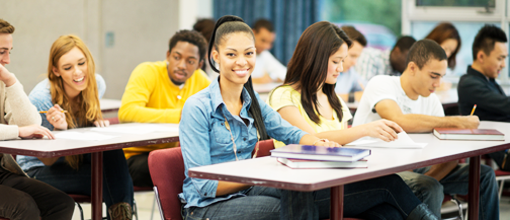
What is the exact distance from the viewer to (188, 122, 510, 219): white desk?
1283 mm

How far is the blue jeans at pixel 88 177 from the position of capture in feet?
7.54

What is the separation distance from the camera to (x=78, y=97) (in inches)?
101

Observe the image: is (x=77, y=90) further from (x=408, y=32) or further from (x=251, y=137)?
(x=408, y=32)

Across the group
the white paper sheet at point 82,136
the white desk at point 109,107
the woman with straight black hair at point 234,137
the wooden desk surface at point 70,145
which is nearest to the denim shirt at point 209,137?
the woman with straight black hair at point 234,137

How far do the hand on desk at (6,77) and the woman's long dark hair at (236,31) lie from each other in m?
0.92

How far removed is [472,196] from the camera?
226cm

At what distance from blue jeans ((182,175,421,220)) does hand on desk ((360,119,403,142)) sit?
0.17 metres

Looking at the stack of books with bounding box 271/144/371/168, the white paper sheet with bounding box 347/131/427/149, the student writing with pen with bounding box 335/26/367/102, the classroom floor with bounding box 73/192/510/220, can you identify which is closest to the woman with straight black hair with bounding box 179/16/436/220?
the stack of books with bounding box 271/144/371/168

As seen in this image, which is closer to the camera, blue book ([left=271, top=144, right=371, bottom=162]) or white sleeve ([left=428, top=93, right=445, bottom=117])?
blue book ([left=271, top=144, right=371, bottom=162])

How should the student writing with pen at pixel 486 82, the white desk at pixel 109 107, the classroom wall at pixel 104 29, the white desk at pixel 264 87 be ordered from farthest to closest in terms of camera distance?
1. the white desk at pixel 264 87
2. the classroom wall at pixel 104 29
3. the white desk at pixel 109 107
4. the student writing with pen at pixel 486 82

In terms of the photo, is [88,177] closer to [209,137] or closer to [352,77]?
[209,137]

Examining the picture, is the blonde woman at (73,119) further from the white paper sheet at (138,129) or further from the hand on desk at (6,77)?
the hand on desk at (6,77)

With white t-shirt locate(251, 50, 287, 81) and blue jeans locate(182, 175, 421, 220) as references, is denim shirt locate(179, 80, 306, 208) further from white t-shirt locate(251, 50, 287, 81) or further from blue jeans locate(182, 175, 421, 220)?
white t-shirt locate(251, 50, 287, 81)

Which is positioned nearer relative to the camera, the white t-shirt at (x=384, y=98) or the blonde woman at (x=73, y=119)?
the blonde woman at (x=73, y=119)
